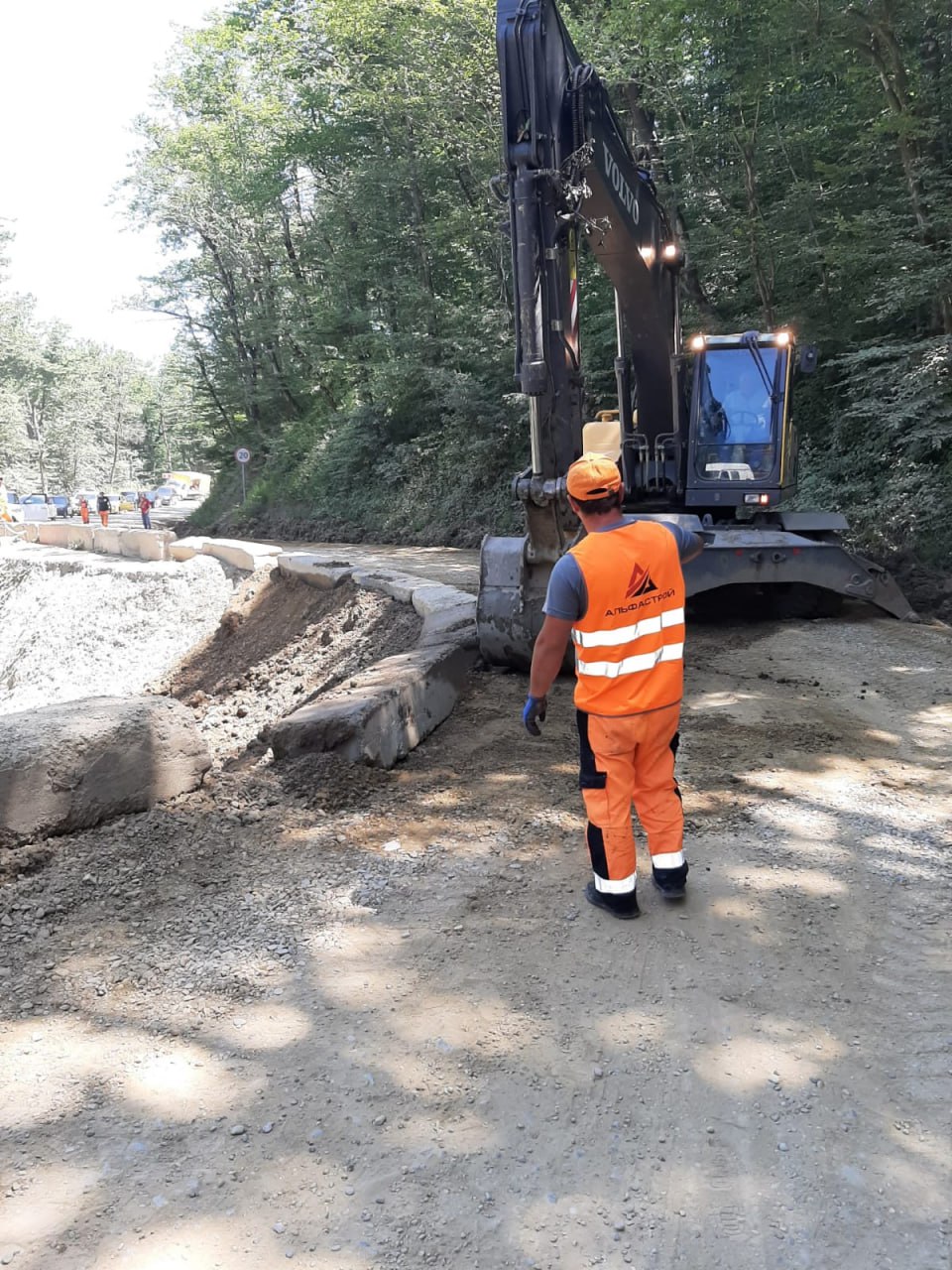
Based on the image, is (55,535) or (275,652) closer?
(275,652)

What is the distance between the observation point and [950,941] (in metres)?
3.49

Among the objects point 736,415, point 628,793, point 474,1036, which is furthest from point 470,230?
point 474,1036

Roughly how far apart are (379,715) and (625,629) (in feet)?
7.25

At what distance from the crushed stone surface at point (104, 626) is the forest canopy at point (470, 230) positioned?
6.19 meters

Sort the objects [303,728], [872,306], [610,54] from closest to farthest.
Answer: [303,728] < [872,306] < [610,54]

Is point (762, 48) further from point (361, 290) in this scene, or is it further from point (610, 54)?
point (361, 290)

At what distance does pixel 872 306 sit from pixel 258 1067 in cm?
1399

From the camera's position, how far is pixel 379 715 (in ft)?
17.9

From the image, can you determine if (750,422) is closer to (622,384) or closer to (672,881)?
(622,384)

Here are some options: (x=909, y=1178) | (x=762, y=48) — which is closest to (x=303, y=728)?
(x=909, y=1178)

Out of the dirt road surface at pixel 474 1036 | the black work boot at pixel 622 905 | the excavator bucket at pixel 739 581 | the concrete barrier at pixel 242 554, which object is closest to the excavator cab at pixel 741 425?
the excavator bucket at pixel 739 581

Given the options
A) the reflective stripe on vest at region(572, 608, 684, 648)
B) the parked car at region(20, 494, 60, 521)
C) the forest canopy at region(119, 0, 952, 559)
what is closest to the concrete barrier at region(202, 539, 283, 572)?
the forest canopy at region(119, 0, 952, 559)

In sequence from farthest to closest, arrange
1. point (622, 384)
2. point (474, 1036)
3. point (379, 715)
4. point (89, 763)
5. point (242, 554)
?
point (242, 554)
point (622, 384)
point (379, 715)
point (89, 763)
point (474, 1036)

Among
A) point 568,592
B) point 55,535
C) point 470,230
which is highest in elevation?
point 470,230
